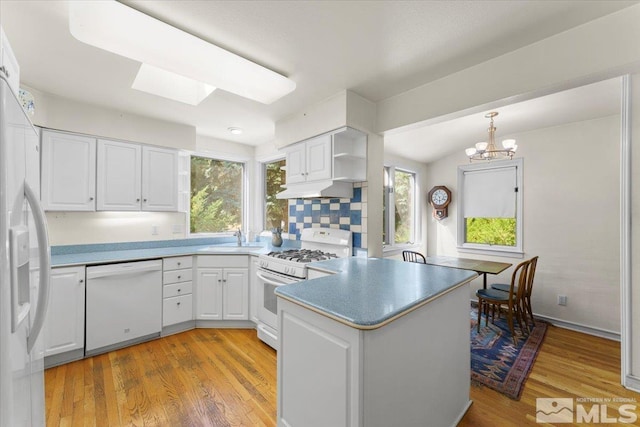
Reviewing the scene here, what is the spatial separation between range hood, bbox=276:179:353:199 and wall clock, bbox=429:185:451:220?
7.81 ft

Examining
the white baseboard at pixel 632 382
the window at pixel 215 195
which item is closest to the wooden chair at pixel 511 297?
the white baseboard at pixel 632 382

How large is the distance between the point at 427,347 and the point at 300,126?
2333 millimetres

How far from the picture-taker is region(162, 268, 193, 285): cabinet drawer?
2.85 meters

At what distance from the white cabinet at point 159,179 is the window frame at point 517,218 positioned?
4.16 metres

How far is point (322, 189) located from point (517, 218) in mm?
2979

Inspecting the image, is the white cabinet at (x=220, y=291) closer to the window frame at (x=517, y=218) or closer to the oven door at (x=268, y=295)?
the oven door at (x=268, y=295)

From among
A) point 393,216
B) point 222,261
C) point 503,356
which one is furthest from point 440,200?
point 222,261

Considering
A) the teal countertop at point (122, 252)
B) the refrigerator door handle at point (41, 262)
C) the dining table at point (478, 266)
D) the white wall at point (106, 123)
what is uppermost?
the white wall at point (106, 123)

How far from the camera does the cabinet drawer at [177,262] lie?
2.85 meters

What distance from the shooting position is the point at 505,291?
10.6ft

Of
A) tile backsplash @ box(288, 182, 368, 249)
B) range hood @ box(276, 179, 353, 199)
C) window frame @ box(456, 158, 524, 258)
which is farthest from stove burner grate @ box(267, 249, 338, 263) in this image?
window frame @ box(456, 158, 524, 258)

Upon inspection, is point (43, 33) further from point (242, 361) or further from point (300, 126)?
point (242, 361)

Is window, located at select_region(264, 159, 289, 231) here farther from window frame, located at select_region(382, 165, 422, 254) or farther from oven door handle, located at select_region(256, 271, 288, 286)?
window frame, located at select_region(382, 165, 422, 254)

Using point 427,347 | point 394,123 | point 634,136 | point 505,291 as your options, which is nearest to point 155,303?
point 427,347
